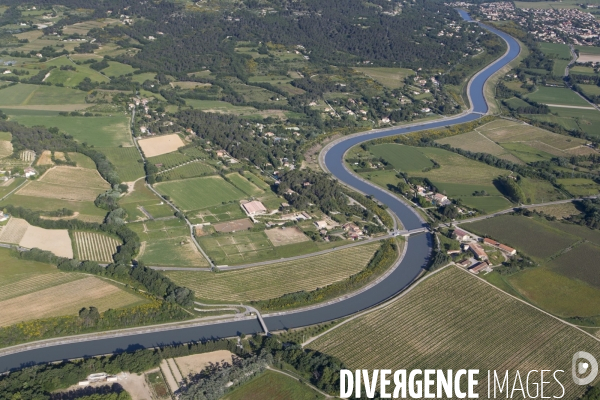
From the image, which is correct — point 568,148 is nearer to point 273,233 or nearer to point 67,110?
point 273,233

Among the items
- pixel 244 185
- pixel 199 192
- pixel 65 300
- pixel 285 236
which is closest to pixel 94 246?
pixel 65 300

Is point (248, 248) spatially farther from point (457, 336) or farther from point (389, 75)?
point (389, 75)

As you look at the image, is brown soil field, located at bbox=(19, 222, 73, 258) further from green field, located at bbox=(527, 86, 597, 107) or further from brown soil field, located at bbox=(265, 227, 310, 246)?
green field, located at bbox=(527, 86, 597, 107)

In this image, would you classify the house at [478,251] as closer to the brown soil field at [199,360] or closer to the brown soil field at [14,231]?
the brown soil field at [199,360]

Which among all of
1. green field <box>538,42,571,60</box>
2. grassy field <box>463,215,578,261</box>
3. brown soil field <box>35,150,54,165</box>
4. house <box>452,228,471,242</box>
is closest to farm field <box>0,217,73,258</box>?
brown soil field <box>35,150,54,165</box>

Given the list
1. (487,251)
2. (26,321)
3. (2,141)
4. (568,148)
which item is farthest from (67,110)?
(568,148)

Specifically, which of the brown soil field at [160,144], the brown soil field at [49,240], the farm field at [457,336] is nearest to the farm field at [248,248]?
the farm field at [457,336]

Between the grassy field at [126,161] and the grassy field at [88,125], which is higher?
the grassy field at [126,161]
